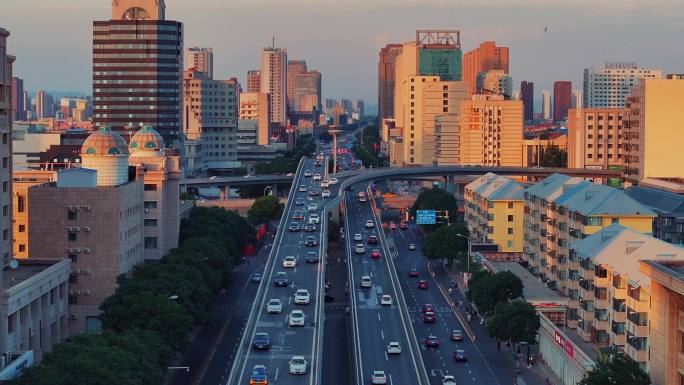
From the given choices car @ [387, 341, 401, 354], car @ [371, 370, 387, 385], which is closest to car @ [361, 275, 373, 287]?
car @ [387, 341, 401, 354]

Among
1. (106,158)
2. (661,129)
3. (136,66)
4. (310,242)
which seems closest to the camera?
(106,158)

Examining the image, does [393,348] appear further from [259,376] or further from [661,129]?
[661,129]

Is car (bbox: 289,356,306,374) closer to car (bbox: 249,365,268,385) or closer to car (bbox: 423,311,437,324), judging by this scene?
car (bbox: 249,365,268,385)

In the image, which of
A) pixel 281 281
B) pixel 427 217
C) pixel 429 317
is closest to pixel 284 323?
pixel 281 281

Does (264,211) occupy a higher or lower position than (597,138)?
lower

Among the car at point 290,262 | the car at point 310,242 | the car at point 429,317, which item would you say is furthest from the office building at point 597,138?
the car at point 429,317

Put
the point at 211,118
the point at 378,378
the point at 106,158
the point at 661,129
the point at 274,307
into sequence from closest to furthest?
the point at 378,378 → the point at 274,307 → the point at 106,158 → the point at 661,129 → the point at 211,118

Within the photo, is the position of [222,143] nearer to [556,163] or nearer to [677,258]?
[556,163]
